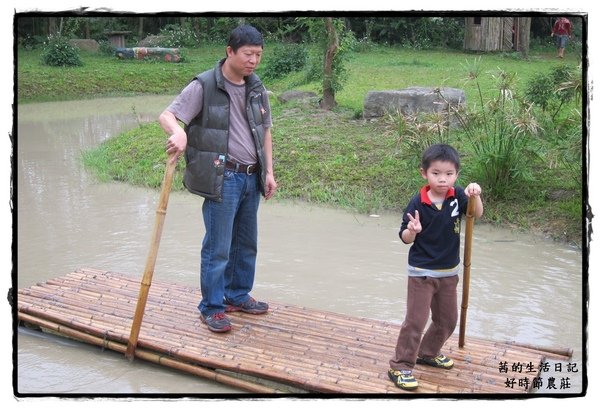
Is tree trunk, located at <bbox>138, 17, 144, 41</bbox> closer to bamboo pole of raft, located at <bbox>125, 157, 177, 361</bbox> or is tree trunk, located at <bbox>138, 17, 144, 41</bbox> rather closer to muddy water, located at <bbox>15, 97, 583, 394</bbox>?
muddy water, located at <bbox>15, 97, 583, 394</bbox>

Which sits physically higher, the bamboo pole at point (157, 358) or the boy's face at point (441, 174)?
the boy's face at point (441, 174)

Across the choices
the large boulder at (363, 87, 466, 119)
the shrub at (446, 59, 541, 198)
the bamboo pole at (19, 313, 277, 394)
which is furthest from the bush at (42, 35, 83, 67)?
the bamboo pole at (19, 313, 277, 394)

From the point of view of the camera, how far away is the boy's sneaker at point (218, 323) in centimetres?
437

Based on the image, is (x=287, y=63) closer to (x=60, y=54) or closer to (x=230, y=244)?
(x=60, y=54)

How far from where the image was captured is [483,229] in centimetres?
698

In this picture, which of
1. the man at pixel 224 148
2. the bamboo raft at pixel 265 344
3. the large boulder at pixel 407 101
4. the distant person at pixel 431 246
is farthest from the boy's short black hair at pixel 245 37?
the large boulder at pixel 407 101

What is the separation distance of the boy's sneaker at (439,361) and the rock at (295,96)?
29.9 ft

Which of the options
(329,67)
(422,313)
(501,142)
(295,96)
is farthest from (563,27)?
(422,313)

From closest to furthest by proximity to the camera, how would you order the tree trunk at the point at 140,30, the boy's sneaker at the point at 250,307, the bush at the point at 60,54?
1. the boy's sneaker at the point at 250,307
2. the bush at the point at 60,54
3. the tree trunk at the point at 140,30

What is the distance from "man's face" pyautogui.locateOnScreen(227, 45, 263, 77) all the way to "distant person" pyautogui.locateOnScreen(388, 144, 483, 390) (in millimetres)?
1121

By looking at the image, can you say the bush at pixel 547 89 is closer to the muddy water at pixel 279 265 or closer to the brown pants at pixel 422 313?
the muddy water at pixel 279 265

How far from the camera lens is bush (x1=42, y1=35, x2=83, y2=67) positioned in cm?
1909

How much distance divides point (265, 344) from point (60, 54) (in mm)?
16509
